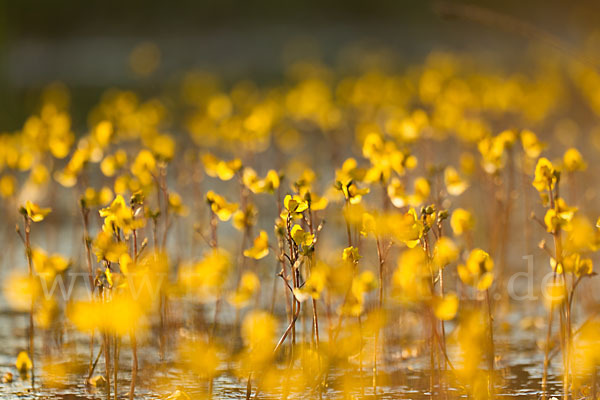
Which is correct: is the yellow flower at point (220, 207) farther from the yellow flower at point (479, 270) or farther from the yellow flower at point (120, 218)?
the yellow flower at point (479, 270)

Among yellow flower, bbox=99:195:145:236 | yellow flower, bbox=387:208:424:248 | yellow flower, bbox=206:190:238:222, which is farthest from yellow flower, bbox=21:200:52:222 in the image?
yellow flower, bbox=387:208:424:248

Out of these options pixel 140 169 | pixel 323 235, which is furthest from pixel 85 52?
pixel 140 169

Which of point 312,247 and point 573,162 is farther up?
point 573,162

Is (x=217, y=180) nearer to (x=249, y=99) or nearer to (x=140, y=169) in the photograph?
(x=249, y=99)

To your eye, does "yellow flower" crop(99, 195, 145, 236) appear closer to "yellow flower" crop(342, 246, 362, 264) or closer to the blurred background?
"yellow flower" crop(342, 246, 362, 264)

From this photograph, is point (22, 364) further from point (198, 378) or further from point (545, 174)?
point (545, 174)

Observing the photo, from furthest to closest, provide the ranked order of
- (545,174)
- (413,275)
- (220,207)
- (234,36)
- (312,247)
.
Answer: (234,36)
(220,207)
(545,174)
(312,247)
(413,275)

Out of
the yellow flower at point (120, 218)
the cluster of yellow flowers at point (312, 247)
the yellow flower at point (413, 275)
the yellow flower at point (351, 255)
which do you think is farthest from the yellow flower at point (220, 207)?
the yellow flower at point (413, 275)

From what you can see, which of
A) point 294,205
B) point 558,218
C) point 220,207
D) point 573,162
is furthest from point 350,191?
point 573,162
